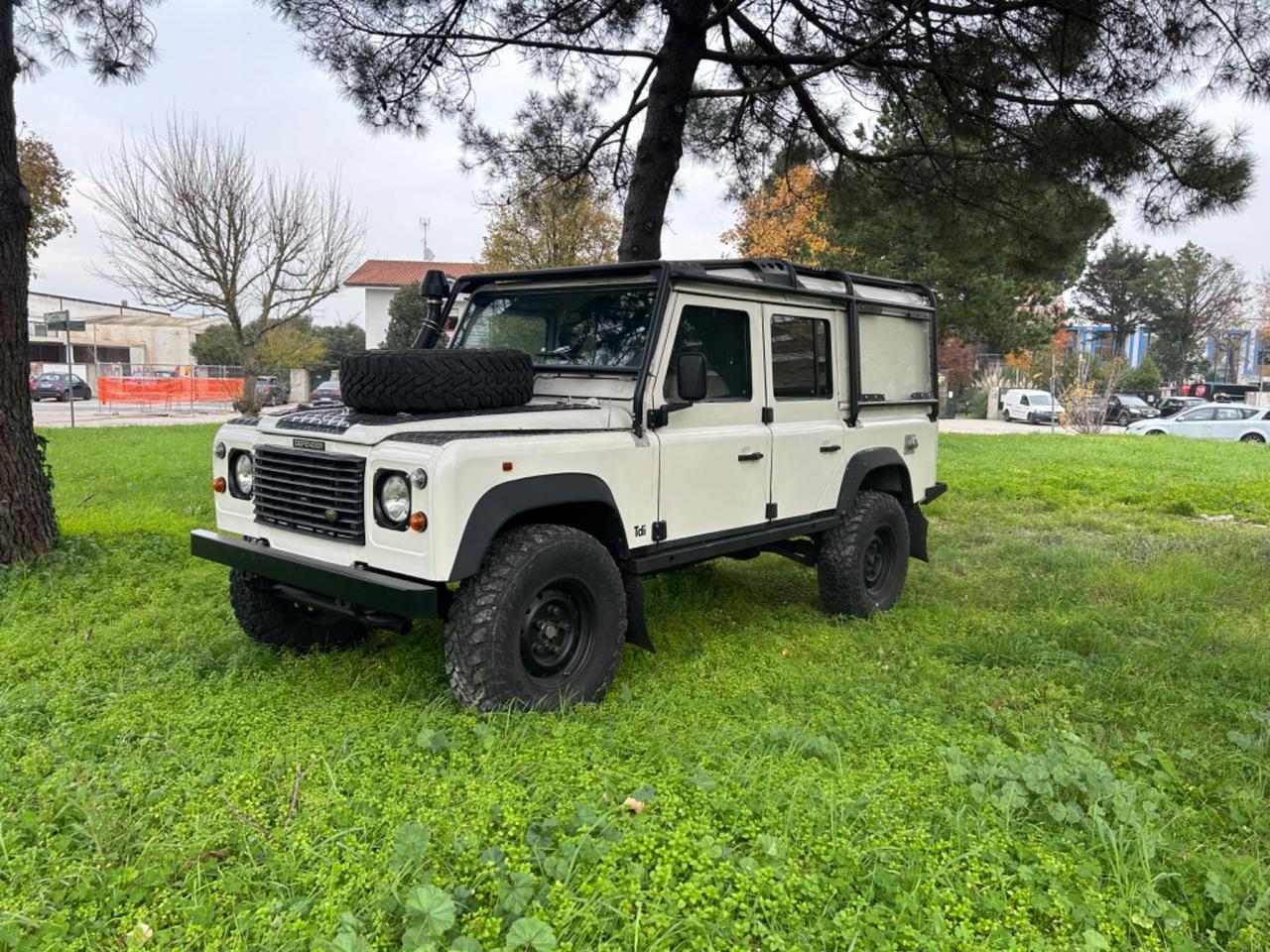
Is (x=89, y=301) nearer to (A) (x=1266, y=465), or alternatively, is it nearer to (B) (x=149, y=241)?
(B) (x=149, y=241)

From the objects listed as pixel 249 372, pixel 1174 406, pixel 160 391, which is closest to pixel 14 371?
pixel 249 372

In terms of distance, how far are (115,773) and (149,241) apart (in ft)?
64.9

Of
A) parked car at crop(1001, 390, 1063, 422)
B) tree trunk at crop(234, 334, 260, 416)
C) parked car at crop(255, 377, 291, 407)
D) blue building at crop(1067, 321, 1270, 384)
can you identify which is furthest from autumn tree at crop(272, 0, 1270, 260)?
blue building at crop(1067, 321, 1270, 384)

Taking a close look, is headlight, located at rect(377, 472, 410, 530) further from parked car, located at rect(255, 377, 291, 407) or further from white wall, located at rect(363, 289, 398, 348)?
white wall, located at rect(363, 289, 398, 348)

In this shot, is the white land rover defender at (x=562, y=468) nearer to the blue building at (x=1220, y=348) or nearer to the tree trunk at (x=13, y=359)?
the tree trunk at (x=13, y=359)

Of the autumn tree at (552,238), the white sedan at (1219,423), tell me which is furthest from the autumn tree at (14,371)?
the white sedan at (1219,423)

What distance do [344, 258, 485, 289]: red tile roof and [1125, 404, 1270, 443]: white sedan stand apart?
32747mm

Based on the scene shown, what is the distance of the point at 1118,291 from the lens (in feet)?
178

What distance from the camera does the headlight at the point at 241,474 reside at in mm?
3947

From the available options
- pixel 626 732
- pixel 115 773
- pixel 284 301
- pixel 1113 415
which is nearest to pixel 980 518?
pixel 626 732

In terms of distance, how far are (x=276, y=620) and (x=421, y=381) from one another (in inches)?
61.9

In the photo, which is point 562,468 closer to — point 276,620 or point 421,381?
point 421,381

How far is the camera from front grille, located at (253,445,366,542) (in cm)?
331

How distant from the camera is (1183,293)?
2050 inches
